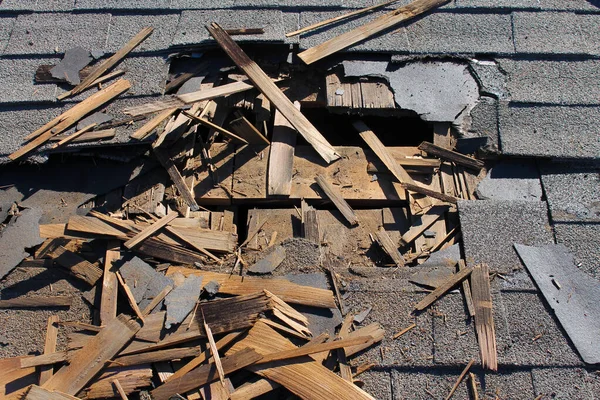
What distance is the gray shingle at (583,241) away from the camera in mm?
3225

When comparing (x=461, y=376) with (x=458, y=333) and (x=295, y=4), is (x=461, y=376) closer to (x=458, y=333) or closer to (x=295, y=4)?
(x=458, y=333)

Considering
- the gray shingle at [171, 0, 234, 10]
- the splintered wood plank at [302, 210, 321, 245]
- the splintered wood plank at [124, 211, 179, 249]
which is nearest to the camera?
the splintered wood plank at [124, 211, 179, 249]

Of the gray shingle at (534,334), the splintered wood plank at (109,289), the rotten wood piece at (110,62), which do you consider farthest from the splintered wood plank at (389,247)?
the rotten wood piece at (110,62)

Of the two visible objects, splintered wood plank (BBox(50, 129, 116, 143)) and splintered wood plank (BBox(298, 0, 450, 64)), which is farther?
splintered wood plank (BBox(298, 0, 450, 64))

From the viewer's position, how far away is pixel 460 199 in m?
3.60

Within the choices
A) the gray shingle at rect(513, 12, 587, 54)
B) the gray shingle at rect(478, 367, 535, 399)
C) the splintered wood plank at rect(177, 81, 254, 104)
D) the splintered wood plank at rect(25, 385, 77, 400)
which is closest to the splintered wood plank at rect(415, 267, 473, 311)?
the gray shingle at rect(478, 367, 535, 399)

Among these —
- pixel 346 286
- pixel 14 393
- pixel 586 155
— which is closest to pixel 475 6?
pixel 586 155

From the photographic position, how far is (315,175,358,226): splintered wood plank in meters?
3.65

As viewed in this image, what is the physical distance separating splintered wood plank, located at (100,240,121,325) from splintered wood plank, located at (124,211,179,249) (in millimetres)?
137

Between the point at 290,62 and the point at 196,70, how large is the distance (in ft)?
2.57

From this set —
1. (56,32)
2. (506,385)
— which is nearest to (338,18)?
(56,32)

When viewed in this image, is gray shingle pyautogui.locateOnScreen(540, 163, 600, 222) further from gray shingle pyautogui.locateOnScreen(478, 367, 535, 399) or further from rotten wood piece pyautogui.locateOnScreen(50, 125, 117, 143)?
rotten wood piece pyautogui.locateOnScreen(50, 125, 117, 143)

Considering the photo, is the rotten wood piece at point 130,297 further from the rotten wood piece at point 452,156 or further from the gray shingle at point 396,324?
the rotten wood piece at point 452,156

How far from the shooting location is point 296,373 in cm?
298
